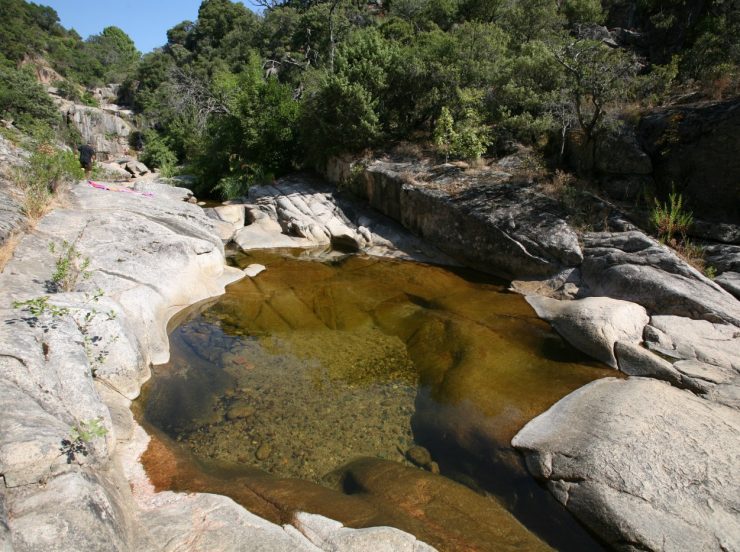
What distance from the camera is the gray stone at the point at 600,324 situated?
6.89 m

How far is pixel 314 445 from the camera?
5039 mm

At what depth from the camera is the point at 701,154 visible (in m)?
10.3

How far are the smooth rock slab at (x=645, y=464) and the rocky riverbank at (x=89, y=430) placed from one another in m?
2.06

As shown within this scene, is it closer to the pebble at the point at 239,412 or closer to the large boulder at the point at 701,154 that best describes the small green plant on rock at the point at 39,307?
the pebble at the point at 239,412

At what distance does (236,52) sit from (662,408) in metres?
50.1

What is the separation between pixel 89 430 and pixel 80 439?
1.42 ft

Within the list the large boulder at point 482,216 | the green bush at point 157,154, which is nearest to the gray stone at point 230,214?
the large boulder at point 482,216

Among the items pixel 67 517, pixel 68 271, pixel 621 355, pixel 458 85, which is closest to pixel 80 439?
pixel 67 517

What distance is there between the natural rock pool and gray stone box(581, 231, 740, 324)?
6.40ft

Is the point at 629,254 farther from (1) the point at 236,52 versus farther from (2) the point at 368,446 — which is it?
(1) the point at 236,52

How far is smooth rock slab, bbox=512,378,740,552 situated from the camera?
3.77 m

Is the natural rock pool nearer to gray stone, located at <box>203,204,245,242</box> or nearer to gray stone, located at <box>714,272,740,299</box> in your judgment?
gray stone, located at <box>714,272,740,299</box>

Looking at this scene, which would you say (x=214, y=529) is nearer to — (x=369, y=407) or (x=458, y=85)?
(x=369, y=407)

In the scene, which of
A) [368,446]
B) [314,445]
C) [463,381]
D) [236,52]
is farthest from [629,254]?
[236,52]
